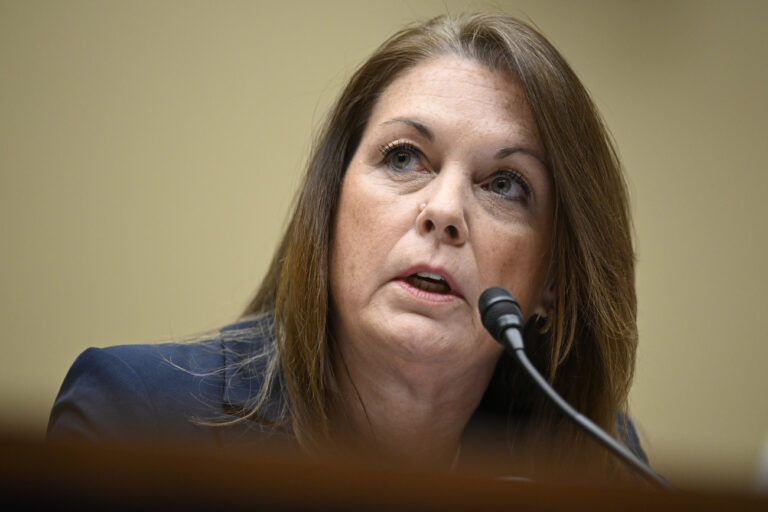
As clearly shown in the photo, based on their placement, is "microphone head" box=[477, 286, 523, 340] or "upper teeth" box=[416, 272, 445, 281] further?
"upper teeth" box=[416, 272, 445, 281]

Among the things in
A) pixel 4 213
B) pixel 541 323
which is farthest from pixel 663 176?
pixel 4 213

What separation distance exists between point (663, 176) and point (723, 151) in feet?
0.74

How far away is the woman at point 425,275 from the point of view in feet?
4.12

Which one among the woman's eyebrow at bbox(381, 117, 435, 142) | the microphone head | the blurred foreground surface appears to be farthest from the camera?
the woman's eyebrow at bbox(381, 117, 435, 142)

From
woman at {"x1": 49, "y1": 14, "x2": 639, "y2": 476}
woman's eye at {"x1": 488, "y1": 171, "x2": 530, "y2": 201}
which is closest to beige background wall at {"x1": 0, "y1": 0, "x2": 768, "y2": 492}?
woman at {"x1": 49, "y1": 14, "x2": 639, "y2": 476}

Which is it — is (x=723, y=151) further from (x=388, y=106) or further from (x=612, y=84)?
(x=388, y=106)

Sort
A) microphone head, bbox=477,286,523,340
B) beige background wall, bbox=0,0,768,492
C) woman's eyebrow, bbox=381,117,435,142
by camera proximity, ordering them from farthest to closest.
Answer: beige background wall, bbox=0,0,768,492 → woman's eyebrow, bbox=381,117,435,142 → microphone head, bbox=477,286,523,340

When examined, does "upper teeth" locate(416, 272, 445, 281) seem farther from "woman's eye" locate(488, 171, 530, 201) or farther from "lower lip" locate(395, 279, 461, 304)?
A: "woman's eye" locate(488, 171, 530, 201)

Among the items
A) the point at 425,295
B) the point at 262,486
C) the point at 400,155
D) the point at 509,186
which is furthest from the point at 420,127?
the point at 262,486

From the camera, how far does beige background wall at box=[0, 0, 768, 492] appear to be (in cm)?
225

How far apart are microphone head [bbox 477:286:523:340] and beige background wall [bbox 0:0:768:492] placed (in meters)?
1.07

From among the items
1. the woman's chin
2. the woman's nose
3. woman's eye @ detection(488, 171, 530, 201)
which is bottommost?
the woman's chin

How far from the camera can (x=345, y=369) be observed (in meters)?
1.42

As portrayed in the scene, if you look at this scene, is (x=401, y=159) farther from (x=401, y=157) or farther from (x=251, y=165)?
(x=251, y=165)
